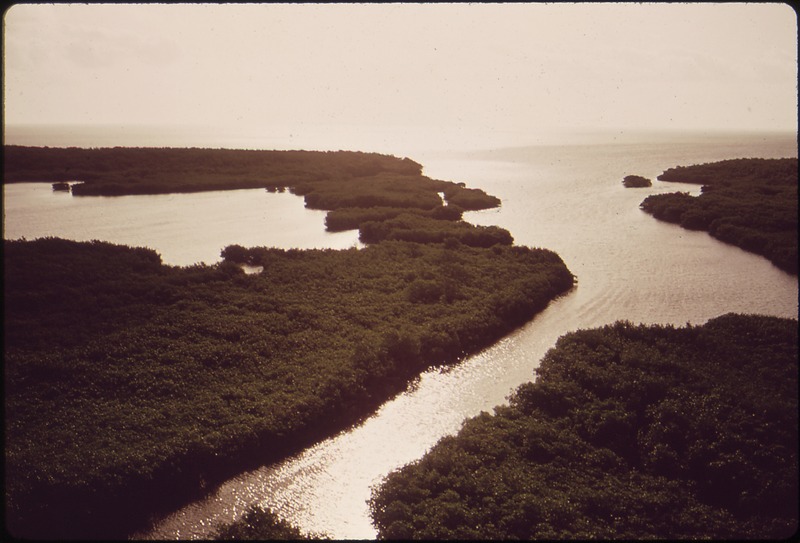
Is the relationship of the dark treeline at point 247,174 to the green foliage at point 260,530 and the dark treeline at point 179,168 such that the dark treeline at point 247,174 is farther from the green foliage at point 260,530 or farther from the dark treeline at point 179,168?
the green foliage at point 260,530

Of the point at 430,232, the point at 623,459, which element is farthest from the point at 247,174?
the point at 623,459

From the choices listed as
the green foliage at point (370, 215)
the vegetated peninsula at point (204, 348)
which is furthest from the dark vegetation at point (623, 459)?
the green foliage at point (370, 215)

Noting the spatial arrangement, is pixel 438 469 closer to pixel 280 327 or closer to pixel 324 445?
pixel 324 445

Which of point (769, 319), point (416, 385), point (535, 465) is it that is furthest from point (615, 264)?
point (535, 465)

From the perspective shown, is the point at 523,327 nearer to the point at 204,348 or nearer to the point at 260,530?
the point at 204,348

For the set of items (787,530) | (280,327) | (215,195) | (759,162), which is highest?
(759,162)

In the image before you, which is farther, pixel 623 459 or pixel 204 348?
pixel 204 348

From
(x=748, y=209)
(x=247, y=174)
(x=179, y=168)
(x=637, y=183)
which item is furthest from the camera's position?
(x=637, y=183)
